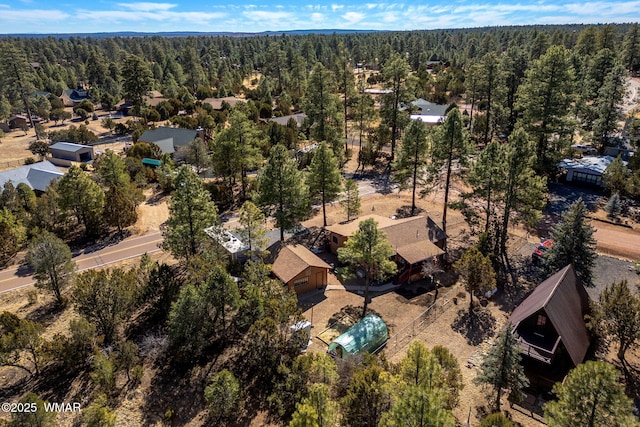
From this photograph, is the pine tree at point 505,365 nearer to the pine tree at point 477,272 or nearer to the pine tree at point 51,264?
the pine tree at point 477,272

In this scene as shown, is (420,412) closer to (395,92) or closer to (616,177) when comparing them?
(616,177)

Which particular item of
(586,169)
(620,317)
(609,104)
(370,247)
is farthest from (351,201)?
(609,104)

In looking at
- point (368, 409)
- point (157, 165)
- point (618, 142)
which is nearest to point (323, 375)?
point (368, 409)

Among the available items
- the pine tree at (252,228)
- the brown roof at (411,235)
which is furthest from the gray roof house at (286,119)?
the pine tree at (252,228)

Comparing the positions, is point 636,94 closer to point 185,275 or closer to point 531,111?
point 531,111

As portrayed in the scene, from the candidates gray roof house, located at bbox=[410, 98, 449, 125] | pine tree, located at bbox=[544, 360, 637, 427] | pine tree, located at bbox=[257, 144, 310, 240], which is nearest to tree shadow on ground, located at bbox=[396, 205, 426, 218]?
pine tree, located at bbox=[257, 144, 310, 240]

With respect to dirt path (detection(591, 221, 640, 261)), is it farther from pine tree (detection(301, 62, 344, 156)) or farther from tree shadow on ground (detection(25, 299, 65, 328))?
tree shadow on ground (detection(25, 299, 65, 328))
